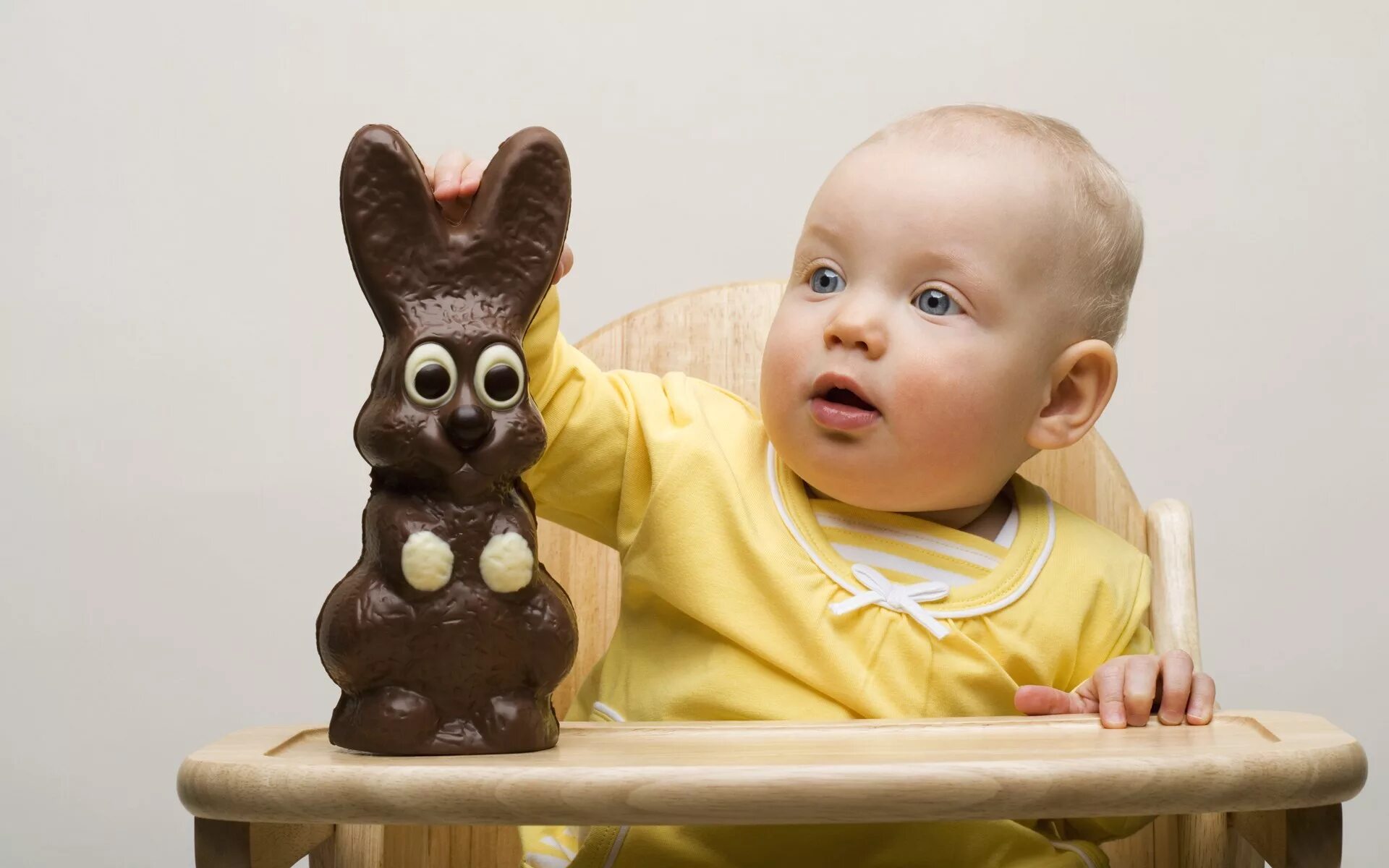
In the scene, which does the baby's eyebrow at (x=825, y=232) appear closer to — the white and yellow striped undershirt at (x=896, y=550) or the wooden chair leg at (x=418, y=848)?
the white and yellow striped undershirt at (x=896, y=550)

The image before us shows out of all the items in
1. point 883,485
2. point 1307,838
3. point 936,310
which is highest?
point 936,310

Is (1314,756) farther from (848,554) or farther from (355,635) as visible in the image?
(355,635)

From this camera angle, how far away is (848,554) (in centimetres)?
93

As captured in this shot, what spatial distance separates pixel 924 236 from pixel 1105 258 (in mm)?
138

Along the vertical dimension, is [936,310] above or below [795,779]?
above

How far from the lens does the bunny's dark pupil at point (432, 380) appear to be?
0.68 m

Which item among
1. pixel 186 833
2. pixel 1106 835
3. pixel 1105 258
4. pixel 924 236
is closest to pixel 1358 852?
pixel 1106 835

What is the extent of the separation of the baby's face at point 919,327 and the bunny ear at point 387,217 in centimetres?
27

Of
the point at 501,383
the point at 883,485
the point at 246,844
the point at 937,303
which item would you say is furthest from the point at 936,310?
the point at 246,844

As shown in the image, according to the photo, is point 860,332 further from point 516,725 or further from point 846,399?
point 516,725

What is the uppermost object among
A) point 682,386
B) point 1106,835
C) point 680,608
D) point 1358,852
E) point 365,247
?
point 365,247

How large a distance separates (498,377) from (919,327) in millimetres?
297

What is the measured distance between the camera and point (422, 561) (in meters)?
0.68

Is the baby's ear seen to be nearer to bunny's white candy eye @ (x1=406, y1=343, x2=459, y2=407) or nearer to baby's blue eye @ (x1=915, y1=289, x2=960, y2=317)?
baby's blue eye @ (x1=915, y1=289, x2=960, y2=317)
